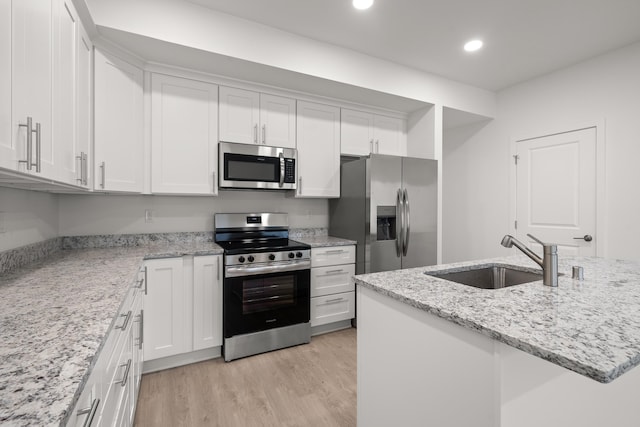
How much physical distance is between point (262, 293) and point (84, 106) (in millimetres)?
1791

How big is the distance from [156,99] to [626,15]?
3.81m

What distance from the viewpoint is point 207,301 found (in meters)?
2.42

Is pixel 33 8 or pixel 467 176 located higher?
pixel 33 8

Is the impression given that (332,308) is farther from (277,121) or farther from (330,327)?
(277,121)

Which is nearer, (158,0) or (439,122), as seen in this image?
(158,0)

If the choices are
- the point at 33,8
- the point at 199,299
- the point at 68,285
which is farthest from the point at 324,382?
the point at 33,8

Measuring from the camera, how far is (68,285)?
1320mm

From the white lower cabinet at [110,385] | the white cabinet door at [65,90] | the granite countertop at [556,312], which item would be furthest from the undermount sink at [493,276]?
the white cabinet door at [65,90]

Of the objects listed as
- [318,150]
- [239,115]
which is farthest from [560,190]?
[239,115]

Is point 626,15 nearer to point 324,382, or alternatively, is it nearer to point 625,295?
point 625,295

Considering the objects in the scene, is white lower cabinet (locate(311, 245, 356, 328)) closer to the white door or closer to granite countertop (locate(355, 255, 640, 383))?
granite countertop (locate(355, 255, 640, 383))

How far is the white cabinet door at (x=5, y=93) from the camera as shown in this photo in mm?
918

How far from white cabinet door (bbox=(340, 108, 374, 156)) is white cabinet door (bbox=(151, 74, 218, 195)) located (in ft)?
4.49

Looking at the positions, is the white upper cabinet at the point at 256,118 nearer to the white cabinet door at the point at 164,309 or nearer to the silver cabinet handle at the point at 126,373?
the white cabinet door at the point at 164,309
